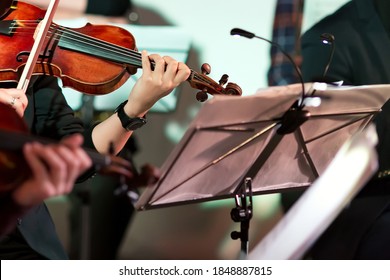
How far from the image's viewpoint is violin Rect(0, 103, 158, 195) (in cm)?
132

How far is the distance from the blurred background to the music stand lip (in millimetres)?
1088

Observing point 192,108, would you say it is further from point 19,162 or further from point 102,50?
point 19,162

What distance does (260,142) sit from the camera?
1.81 metres

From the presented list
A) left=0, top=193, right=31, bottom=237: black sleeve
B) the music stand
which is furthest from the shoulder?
left=0, top=193, right=31, bottom=237: black sleeve

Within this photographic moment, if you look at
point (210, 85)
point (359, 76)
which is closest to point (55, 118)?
point (210, 85)

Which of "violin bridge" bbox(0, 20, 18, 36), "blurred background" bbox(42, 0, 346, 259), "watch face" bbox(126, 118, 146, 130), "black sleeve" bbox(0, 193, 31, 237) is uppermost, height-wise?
"violin bridge" bbox(0, 20, 18, 36)

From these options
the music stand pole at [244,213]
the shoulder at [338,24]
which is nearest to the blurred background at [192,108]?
the shoulder at [338,24]

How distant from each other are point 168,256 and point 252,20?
110 centimetres

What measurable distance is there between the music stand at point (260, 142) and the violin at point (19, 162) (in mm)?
215

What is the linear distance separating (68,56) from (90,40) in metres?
0.07

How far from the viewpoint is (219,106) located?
5.15 feet

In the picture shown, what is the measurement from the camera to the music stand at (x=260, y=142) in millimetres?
1649

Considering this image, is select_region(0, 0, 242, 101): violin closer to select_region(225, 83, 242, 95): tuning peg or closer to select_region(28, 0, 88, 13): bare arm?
select_region(225, 83, 242, 95): tuning peg
